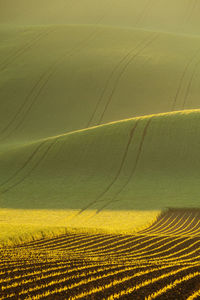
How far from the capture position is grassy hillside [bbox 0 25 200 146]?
5934cm

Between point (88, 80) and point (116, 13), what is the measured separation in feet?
158

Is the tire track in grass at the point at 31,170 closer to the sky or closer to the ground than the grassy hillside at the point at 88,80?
closer to the ground

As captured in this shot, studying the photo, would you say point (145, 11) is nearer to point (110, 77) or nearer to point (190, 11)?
point (190, 11)

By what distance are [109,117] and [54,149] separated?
50.8 feet

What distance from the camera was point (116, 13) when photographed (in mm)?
109562

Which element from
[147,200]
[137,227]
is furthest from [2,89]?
[137,227]

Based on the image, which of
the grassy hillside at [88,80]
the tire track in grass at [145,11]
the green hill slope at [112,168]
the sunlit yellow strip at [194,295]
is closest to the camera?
the sunlit yellow strip at [194,295]

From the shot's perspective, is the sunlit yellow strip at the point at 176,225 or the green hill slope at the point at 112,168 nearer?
the sunlit yellow strip at the point at 176,225

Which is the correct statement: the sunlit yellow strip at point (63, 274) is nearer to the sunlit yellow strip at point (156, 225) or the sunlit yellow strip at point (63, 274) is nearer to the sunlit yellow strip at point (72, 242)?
the sunlit yellow strip at point (72, 242)

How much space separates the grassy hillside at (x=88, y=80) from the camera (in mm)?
59344

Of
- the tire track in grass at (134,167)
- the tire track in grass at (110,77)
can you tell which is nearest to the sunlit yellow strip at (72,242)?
the tire track in grass at (134,167)

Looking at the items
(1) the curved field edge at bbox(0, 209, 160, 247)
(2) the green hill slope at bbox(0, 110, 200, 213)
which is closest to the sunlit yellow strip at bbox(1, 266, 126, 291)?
(1) the curved field edge at bbox(0, 209, 160, 247)

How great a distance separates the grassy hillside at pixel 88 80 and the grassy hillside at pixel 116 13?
72.1 feet

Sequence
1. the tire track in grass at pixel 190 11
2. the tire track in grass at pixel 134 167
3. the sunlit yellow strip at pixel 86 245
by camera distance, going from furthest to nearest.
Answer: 1. the tire track in grass at pixel 190 11
2. the tire track in grass at pixel 134 167
3. the sunlit yellow strip at pixel 86 245
